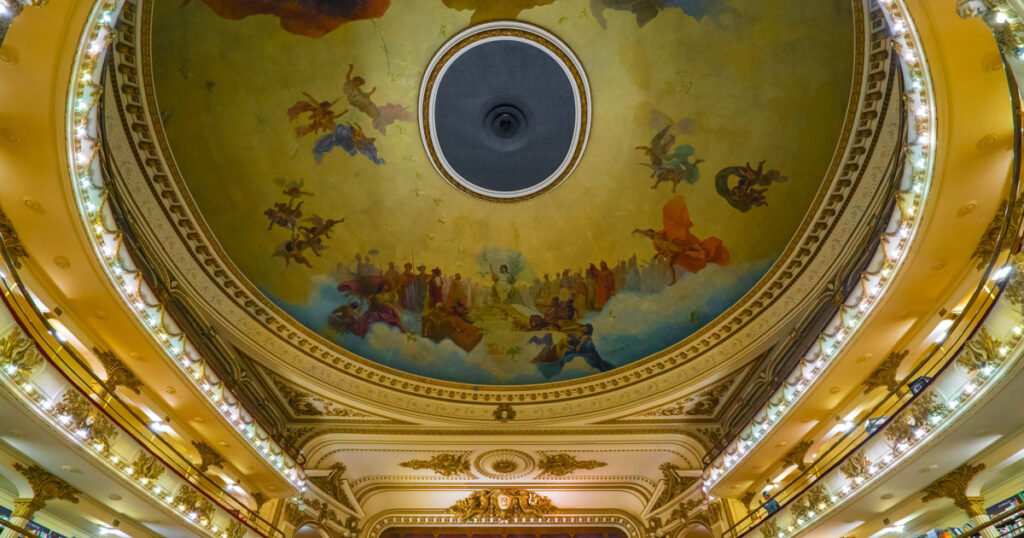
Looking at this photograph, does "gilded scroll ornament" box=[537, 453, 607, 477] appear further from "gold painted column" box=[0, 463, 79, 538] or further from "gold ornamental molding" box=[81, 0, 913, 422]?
"gold painted column" box=[0, 463, 79, 538]

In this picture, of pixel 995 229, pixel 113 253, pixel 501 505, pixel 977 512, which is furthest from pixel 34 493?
pixel 995 229

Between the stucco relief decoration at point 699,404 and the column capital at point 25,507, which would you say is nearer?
the column capital at point 25,507

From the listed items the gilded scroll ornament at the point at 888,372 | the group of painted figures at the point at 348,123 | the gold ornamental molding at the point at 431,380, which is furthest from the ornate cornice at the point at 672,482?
the group of painted figures at the point at 348,123

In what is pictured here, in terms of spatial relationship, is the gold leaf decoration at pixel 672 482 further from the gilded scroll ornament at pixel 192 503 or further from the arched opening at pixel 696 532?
the gilded scroll ornament at pixel 192 503

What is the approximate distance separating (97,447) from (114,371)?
257cm

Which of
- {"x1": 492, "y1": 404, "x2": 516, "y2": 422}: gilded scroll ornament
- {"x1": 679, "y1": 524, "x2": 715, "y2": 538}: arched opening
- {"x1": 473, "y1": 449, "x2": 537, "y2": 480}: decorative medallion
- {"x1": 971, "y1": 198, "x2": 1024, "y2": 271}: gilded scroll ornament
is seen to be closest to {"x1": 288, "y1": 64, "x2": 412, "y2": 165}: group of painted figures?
{"x1": 492, "y1": 404, "x2": 516, "y2": 422}: gilded scroll ornament

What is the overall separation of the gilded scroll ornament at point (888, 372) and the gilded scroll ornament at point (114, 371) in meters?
16.0

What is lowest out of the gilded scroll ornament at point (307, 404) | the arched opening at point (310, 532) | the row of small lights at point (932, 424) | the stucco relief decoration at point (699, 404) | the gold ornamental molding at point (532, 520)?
the row of small lights at point (932, 424)

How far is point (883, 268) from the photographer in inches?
430

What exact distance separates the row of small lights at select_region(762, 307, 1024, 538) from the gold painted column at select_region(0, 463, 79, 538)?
14712 millimetres

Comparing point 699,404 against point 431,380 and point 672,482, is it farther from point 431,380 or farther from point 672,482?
point 431,380

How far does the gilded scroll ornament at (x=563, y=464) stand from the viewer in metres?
18.8

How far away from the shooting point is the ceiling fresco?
15.2 meters

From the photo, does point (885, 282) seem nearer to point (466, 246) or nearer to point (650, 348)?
point (650, 348)
